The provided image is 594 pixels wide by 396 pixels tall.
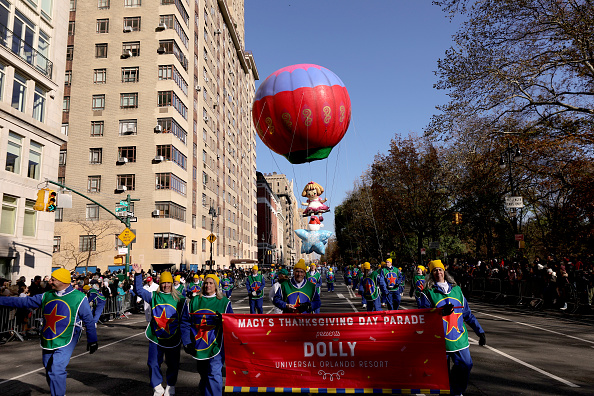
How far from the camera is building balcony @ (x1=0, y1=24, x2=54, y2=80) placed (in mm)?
22242

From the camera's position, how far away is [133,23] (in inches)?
1748

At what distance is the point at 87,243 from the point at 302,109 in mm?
34791

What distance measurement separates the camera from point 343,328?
628 centimetres

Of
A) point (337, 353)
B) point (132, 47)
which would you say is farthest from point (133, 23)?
point (337, 353)

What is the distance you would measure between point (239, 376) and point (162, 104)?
4004 centimetres

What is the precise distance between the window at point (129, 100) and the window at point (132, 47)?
4.35 meters

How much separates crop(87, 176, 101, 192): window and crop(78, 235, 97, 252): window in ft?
15.1

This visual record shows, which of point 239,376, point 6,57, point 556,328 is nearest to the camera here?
point 239,376

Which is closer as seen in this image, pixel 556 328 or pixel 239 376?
pixel 239 376

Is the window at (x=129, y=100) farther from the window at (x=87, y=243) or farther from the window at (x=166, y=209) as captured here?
the window at (x=87, y=243)

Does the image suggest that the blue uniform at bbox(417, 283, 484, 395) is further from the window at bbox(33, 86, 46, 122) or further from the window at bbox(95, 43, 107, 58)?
the window at bbox(95, 43, 107, 58)

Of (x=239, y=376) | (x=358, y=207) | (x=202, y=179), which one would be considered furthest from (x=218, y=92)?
(x=239, y=376)

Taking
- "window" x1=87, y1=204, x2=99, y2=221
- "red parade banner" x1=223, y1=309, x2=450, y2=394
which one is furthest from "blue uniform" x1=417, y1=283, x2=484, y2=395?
"window" x1=87, y1=204, x2=99, y2=221

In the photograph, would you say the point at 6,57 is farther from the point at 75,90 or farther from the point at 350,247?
the point at 350,247
